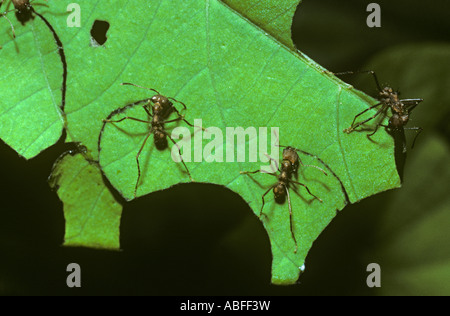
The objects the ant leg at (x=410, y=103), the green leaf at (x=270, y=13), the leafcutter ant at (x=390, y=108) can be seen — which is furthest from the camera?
the ant leg at (x=410, y=103)

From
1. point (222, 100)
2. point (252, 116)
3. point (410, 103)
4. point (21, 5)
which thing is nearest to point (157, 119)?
point (222, 100)

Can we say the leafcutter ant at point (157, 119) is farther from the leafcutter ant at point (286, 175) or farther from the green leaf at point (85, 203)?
the leafcutter ant at point (286, 175)

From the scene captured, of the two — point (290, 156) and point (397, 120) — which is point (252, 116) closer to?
point (290, 156)

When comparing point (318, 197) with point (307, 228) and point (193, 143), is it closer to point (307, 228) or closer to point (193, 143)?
point (307, 228)

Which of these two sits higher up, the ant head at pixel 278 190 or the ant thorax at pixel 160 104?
the ant thorax at pixel 160 104

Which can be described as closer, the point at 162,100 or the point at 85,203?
the point at 162,100

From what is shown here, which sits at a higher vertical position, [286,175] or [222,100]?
[222,100]

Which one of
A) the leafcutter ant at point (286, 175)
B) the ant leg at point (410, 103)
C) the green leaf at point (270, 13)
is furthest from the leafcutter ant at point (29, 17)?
the ant leg at point (410, 103)
